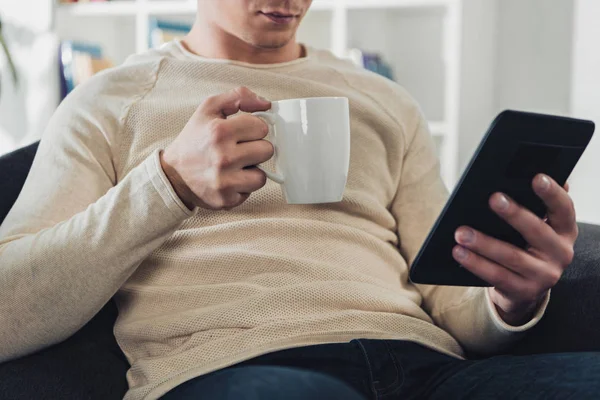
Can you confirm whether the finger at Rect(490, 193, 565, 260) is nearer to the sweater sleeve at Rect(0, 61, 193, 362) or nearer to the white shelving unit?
the sweater sleeve at Rect(0, 61, 193, 362)

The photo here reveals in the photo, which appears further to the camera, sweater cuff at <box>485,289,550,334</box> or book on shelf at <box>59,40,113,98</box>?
book on shelf at <box>59,40,113,98</box>

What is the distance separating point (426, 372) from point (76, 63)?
102 inches

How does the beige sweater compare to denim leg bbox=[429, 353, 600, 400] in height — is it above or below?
above

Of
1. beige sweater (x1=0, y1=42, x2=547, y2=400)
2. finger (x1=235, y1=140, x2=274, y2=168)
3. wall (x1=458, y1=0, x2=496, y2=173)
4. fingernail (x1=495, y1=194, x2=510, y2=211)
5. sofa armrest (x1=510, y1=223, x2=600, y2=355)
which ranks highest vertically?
finger (x1=235, y1=140, x2=274, y2=168)

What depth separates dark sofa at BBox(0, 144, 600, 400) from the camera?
34.9 inches

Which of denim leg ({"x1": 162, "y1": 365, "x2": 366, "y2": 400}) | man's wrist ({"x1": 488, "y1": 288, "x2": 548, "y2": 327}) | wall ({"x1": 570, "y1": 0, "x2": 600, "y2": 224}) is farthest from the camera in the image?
wall ({"x1": 570, "y1": 0, "x2": 600, "y2": 224})

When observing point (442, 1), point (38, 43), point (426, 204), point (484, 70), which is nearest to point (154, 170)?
point (426, 204)

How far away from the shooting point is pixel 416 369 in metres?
0.97

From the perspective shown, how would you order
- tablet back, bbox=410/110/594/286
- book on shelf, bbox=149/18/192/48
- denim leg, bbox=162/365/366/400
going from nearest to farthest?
denim leg, bbox=162/365/366/400
tablet back, bbox=410/110/594/286
book on shelf, bbox=149/18/192/48

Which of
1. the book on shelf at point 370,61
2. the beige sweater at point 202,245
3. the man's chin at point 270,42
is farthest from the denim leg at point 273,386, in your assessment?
the book on shelf at point 370,61

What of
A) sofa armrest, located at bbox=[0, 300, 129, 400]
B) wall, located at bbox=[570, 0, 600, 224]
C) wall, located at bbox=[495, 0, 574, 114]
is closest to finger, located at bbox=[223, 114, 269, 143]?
sofa armrest, located at bbox=[0, 300, 129, 400]

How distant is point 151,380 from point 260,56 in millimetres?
559

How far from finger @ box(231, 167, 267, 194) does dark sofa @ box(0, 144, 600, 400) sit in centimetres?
30

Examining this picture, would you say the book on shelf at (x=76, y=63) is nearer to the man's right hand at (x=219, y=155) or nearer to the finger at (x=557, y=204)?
the man's right hand at (x=219, y=155)
